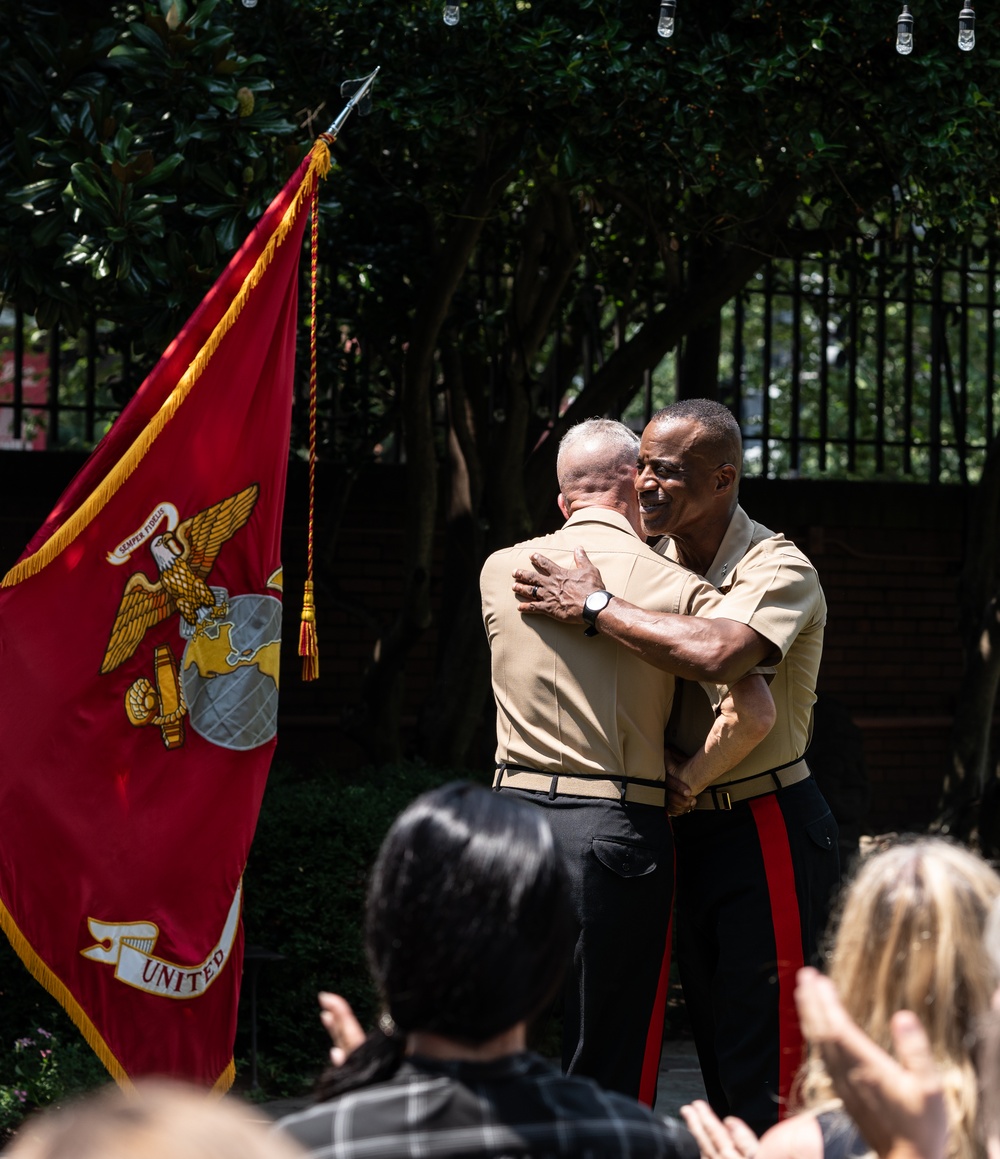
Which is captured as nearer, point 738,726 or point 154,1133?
point 154,1133

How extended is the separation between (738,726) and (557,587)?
1.80ft

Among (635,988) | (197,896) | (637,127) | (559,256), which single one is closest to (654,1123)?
(635,988)

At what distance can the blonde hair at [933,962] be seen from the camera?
1947mm

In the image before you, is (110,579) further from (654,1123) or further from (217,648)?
(654,1123)

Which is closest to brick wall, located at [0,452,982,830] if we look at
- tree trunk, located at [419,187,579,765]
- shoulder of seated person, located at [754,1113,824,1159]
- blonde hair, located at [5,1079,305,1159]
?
tree trunk, located at [419,187,579,765]

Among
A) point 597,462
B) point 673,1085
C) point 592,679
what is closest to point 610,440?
point 597,462

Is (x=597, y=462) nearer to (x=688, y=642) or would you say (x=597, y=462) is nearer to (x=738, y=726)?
(x=688, y=642)

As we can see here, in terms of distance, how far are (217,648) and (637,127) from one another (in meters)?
2.84

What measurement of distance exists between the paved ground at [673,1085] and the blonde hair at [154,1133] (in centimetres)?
395

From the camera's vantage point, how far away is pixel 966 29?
5266 millimetres

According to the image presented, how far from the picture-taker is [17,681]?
13.9 feet

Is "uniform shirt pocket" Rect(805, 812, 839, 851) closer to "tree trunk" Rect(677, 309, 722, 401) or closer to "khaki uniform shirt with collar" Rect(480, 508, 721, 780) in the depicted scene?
"khaki uniform shirt with collar" Rect(480, 508, 721, 780)

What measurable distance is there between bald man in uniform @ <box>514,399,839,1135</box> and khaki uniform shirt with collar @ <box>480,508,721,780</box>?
0.20ft

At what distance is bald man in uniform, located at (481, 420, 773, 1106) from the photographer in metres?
3.58
